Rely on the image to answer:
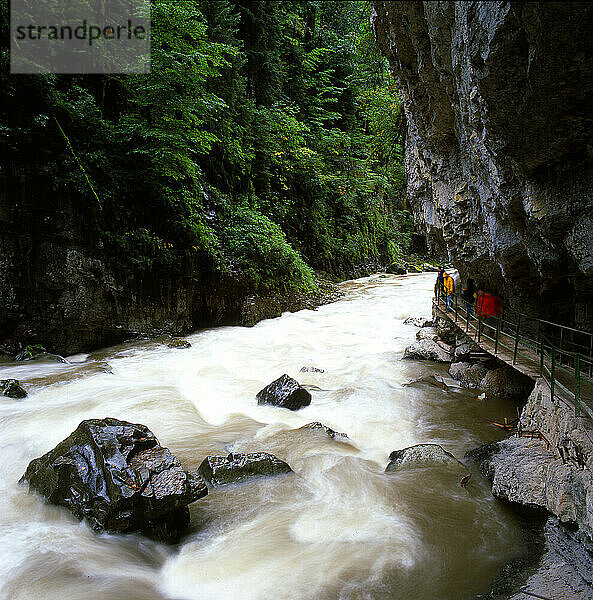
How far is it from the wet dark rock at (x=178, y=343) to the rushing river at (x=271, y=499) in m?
1.00

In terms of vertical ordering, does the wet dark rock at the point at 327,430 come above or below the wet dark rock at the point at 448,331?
below

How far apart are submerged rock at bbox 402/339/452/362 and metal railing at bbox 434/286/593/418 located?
918 mm

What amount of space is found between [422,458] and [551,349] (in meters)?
2.33

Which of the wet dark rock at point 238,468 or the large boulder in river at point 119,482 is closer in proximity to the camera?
the large boulder in river at point 119,482

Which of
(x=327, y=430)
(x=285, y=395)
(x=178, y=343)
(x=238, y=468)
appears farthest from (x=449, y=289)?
(x=238, y=468)

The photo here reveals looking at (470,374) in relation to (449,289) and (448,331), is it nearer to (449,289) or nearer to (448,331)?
(448,331)

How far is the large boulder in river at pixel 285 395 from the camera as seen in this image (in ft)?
24.5

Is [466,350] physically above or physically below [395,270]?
A: below

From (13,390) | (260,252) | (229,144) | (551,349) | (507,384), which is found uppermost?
(229,144)

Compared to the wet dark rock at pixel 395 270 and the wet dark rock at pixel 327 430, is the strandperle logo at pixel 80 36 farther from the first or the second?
the wet dark rock at pixel 395 270

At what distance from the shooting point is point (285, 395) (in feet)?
24.7

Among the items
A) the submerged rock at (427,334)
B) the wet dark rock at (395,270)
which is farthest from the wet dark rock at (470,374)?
the wet dark rock at (395,270)

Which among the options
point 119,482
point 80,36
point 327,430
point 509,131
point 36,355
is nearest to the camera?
point 119,482

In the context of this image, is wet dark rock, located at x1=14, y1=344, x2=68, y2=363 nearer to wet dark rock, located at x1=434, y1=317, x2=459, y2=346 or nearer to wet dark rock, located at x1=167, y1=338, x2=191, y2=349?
wet dark rock, located at x1=167, y1=338, x2=191, y2=349
